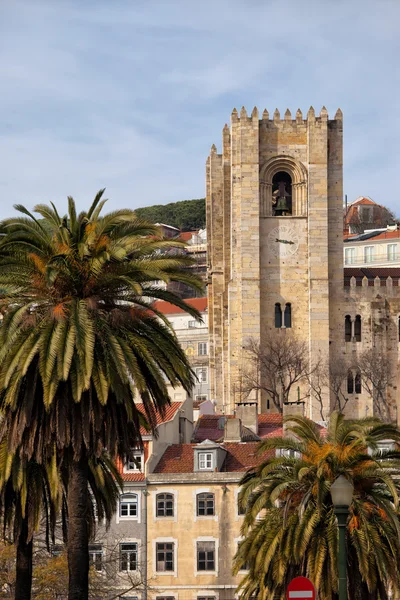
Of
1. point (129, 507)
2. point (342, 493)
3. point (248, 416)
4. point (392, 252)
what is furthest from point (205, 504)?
point (392, 252)

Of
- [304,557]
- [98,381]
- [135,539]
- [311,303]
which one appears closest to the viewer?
[98,381]

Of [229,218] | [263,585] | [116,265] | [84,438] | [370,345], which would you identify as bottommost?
[263,585]

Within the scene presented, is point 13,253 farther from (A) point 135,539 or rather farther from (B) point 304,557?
(A) point 135,539

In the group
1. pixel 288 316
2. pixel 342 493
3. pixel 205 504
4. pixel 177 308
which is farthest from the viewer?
pixel 177 308

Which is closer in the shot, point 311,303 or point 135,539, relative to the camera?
point 135,539

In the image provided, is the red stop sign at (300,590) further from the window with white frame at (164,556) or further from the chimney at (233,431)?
the chimney at (233,431)

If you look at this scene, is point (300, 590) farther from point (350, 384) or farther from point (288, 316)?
point (350, 384)

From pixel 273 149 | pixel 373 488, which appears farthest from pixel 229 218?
pixel 373 488

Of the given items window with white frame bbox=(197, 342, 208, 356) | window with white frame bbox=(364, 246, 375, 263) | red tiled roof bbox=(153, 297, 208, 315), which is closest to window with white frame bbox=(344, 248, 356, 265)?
window with white frame bbox=(364, 246, 375, 263)

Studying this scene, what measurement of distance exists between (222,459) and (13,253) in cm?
3503

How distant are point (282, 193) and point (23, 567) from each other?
291 feet

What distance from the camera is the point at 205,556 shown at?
67.8 meters

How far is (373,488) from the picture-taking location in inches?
1734

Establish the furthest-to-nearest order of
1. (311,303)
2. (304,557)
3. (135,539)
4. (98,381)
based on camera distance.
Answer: (311,303)
(135,539)
(304,557)
(98,381)
